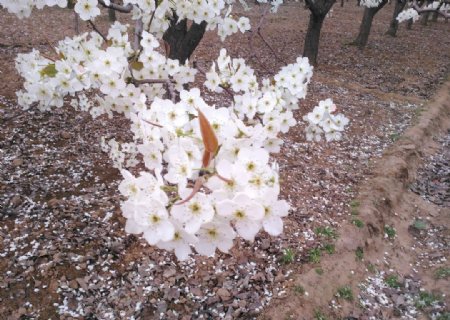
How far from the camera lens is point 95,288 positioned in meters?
3.16

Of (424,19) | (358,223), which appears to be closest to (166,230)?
(358,223)

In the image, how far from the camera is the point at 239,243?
3.84 m

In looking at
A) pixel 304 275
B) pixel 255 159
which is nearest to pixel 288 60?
pixel 304 275

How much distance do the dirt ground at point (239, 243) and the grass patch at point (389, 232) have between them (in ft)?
0.05

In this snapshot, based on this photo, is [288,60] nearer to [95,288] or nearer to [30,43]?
[30,43]

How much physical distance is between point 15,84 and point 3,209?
3356mm

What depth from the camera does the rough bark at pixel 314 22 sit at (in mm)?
8523

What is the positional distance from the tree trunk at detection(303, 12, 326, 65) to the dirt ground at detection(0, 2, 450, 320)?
3127 millimetres

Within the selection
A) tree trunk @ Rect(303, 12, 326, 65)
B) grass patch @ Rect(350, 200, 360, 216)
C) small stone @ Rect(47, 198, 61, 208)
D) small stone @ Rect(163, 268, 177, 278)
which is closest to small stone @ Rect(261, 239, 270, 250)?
small stone @ Rect(163, 268, 177, 278)

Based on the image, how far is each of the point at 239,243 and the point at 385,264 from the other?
5.39ft

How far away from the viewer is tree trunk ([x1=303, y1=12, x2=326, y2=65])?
8.98m

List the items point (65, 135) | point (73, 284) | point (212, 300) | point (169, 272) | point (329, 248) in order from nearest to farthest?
point (73, 284), point (212, 300), point (169, 272), point (329, 248), point (65, 135)

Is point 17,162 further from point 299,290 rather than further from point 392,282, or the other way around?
point 392,282

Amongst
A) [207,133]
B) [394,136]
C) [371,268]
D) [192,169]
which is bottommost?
[371,268]
